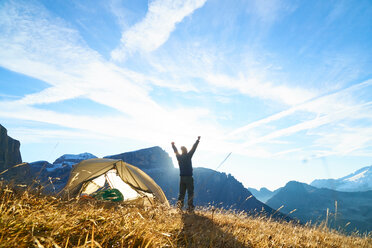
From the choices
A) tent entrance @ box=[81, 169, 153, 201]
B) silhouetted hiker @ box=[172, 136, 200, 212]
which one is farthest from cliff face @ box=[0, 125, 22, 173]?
silhouetted hiker @ box=[172, 136, 200, 212]

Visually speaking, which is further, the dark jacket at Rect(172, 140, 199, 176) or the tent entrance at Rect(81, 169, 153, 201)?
the tent entrance at Rect(81, 169, 153, 201)

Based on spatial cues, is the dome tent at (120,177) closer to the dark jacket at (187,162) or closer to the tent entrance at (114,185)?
the tent entrance at (114,185)

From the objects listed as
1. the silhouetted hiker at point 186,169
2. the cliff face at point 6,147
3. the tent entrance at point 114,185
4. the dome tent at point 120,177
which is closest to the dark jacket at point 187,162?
the silhouetted hiker at point 186,169

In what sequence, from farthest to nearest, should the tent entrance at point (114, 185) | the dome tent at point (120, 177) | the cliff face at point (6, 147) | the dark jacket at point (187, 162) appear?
1. the cliff face at point (6, 147)
2. the tent entrance at point (114, 185)
3. the dark jacket at point (187, 162)
4. the dome tent at point (120, 177)

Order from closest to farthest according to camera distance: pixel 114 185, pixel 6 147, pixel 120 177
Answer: pixel 120 177 < pixel 114 185 < pixel 6 147

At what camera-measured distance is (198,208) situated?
774 centimetres

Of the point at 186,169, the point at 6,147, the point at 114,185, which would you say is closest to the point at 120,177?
the point at 114,185

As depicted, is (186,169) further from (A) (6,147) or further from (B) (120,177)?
(A) (6,147)

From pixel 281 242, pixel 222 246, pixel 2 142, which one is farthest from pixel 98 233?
pixel 2 142

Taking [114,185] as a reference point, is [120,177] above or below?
above

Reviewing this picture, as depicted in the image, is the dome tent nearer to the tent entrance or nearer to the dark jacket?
the tent entrance

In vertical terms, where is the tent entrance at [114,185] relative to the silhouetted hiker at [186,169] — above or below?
below

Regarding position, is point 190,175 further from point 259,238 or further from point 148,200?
point 259,238

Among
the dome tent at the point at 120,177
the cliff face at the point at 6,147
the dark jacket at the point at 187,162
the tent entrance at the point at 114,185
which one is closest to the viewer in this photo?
the dome tent at the point at 120,177
